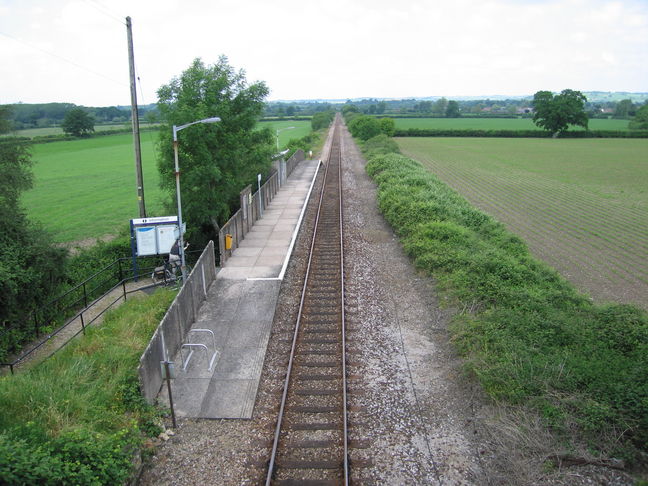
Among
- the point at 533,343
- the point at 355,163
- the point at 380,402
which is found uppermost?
the point at 355,163

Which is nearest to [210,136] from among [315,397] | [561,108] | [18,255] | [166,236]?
[166,236]

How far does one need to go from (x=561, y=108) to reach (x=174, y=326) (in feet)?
335

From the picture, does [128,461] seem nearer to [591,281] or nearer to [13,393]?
[13,393]

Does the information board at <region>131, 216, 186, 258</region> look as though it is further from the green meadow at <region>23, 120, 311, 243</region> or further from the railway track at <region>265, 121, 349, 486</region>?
the railway track at <region>265, 121, 349, 486</region>

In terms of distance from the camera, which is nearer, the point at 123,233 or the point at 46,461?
the point at 46,461

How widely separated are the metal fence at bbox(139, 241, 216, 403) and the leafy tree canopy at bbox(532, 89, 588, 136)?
320 ft

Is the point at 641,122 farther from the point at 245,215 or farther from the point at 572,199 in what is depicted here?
the point at 245,215

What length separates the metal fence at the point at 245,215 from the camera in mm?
19641

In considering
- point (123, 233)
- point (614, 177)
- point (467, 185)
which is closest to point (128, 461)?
point (123, 233)

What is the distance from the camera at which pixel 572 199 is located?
123 feet

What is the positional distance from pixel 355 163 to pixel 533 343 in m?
42.4

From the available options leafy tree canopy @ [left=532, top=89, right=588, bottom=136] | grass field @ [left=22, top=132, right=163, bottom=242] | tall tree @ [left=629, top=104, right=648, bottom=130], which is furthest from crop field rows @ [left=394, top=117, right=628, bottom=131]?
grass field @ [left=22, top=132, right=163, bottom=242]

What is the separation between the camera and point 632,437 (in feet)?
27.4

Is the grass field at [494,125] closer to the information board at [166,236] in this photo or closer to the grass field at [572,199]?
the grass field at [572,199]
